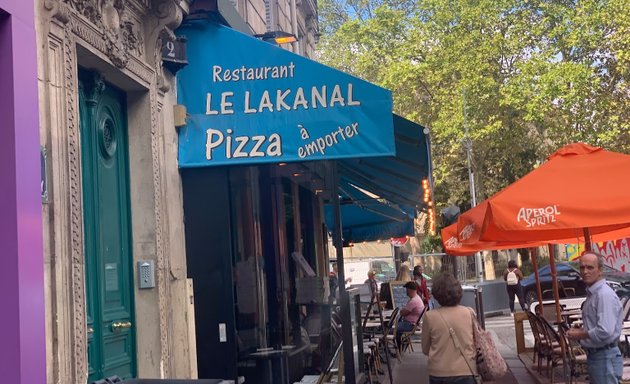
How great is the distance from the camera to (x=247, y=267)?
31.8ft

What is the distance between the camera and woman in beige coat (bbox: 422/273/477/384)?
629 centimetres

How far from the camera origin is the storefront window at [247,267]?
9.27 m

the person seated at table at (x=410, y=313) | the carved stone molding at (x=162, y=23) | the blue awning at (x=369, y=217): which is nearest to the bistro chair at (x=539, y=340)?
the person seated at table at (x=410, y=313)

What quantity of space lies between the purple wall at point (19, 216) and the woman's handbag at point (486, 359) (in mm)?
3091

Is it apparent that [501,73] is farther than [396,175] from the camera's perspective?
Yes

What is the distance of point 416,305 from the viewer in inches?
592

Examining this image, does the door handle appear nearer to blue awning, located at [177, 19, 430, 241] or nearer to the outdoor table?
blue awning, located at [177, 19, 430, 241]

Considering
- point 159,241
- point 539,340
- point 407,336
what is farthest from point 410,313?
Answer: point 159,241

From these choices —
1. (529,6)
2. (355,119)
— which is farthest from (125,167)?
(529,6)

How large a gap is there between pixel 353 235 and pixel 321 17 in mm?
27176

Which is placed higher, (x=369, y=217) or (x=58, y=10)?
(x=58, y=10)

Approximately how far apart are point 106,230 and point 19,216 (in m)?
2.38

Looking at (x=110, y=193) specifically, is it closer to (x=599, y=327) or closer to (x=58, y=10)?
(x=58, y=10)

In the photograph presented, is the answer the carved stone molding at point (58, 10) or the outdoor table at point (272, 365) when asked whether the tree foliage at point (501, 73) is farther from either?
the carved stone molding at point (58, 10)
